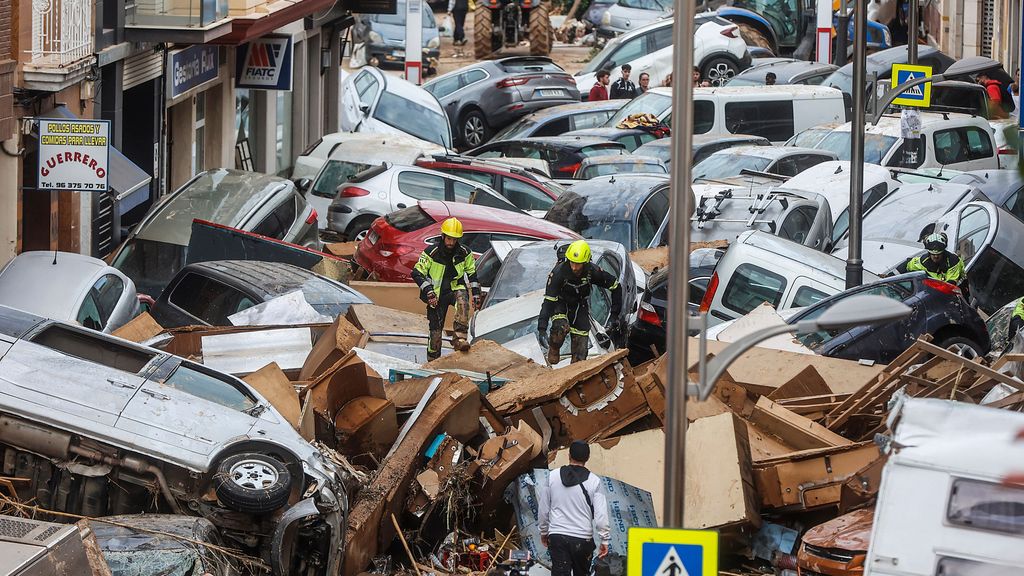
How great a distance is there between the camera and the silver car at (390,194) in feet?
69.9

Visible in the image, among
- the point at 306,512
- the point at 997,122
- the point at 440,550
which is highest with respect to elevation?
the point at 997,122

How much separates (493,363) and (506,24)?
30.0 meters

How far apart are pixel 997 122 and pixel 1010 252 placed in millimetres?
9976

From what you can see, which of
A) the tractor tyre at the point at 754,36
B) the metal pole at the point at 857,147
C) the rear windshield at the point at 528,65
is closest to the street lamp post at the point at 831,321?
the metal pole at the point at 857,147

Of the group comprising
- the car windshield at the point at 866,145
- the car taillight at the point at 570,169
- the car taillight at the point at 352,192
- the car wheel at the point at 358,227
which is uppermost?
the car windshield at the point at 866,145

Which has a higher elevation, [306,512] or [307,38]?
[307,38]

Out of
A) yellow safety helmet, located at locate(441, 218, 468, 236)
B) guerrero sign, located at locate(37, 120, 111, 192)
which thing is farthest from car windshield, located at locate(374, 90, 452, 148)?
yellow safety helmet, located at locate(441, 218, 468, 236)

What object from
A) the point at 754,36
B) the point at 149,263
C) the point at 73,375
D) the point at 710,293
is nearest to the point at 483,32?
the point at 754,36

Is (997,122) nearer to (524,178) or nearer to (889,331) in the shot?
(524,178)

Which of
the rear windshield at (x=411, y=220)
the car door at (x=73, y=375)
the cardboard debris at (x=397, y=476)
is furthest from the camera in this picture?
the rear windshield at (x=411, y=220)

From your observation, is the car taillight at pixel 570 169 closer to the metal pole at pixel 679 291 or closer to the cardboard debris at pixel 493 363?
the cardboard debris at pixel 493 363

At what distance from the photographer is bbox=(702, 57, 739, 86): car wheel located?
1364 inches

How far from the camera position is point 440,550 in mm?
10852

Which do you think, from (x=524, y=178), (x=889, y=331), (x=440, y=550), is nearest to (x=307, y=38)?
(x=524, y=178)
